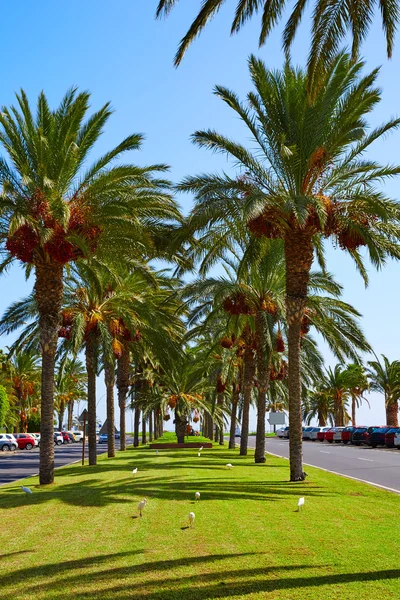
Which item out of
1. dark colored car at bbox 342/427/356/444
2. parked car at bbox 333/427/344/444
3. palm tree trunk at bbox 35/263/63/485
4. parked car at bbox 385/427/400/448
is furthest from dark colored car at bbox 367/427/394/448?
palm tree trunk at bbox 35/263/63/485

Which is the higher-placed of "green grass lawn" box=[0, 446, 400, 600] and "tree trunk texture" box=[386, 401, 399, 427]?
"tree trunk texture" box=[386, 401, 399, 427]

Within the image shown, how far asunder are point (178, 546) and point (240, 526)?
1.78 m

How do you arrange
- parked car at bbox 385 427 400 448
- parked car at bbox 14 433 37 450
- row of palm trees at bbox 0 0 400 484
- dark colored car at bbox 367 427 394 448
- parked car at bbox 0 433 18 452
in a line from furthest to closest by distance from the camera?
1. parked car at bbox 14 433 37 450
2. parked car at bbox 0 433 18 452
3. dark colored car at bbox 367 427 394 448
4. parked car at bbox 385 427 400 448
5. row of palm trees at bbox 0 0 400 484

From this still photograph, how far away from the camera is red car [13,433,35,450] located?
55334mm

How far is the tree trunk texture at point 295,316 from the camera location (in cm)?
1878

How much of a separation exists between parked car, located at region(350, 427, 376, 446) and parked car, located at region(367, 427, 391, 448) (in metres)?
1.32

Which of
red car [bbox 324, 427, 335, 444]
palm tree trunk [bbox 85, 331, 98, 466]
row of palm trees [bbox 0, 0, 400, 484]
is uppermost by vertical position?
row of palm trees [bbox 0, 0, 400, 484]

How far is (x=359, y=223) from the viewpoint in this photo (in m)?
18.4

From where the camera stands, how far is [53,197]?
18.0 meters

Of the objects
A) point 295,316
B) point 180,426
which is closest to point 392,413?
point 180,426

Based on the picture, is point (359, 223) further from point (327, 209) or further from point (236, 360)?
point (236, 360)

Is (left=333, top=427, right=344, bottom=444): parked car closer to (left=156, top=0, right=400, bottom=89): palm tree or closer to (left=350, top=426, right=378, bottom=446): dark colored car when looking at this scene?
(left=350, top=426, right=378, bottom=446): dark colored car

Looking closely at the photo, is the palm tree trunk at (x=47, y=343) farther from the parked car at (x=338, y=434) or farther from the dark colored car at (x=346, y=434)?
the parked car at (x=338, y=434)

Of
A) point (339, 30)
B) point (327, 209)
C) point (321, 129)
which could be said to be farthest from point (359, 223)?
point (339, 30)
